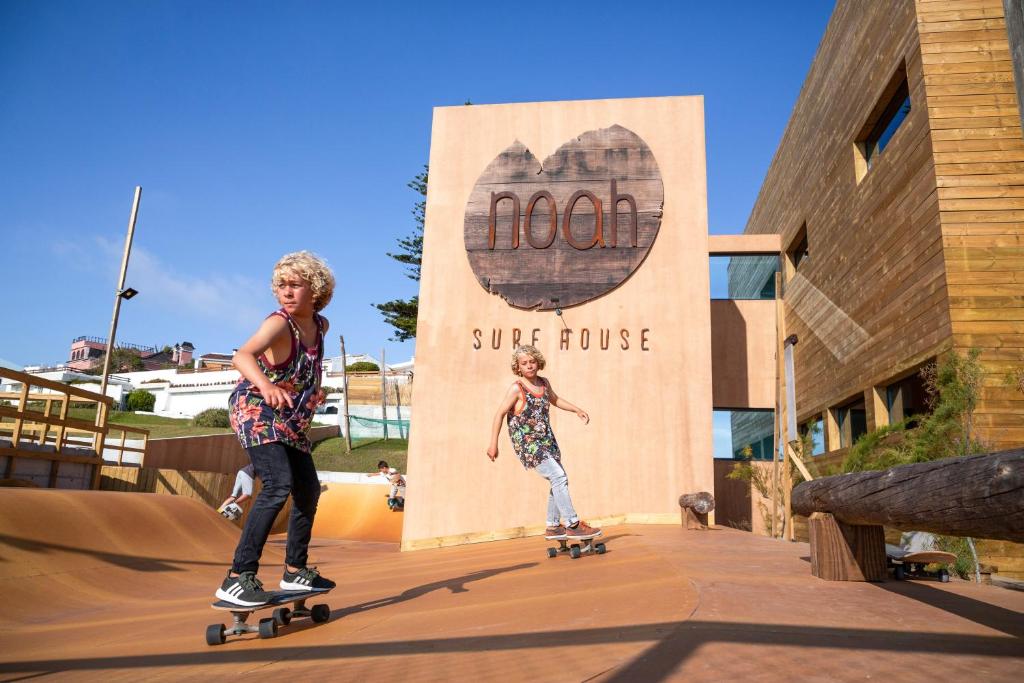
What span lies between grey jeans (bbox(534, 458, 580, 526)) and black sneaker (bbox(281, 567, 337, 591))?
2564 millimetres

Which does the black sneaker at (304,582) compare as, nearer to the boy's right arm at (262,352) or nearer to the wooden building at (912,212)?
the boy's right arm at (262,352)

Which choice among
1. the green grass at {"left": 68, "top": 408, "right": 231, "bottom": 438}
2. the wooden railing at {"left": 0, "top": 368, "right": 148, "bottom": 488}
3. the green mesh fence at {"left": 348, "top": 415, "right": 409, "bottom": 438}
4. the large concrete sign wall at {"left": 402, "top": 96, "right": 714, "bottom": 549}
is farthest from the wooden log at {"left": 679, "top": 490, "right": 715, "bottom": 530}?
the green grass at {"left": 68, "top": 408, "right": 231, "bottom": 438}

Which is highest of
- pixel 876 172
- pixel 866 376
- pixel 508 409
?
pixel 876 172

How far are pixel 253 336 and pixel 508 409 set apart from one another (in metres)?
3.06

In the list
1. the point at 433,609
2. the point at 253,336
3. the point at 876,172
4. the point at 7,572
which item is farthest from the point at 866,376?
the point at 7,572

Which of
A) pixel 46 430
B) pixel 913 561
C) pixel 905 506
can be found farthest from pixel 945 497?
pixel 46 430

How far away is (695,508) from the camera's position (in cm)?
808

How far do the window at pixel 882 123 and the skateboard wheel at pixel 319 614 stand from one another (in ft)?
31.5

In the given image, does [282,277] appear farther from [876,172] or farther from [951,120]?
[876,172]

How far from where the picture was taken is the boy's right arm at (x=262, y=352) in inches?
112

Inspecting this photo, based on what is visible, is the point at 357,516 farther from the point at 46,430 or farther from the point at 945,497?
the point at 945,497

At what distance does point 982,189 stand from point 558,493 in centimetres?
647

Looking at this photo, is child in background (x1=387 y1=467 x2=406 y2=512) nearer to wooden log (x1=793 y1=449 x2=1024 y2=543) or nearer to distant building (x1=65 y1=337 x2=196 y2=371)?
wooden log (x1=793 y1=449 x2=1024 y2=543)

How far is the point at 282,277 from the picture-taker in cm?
321
